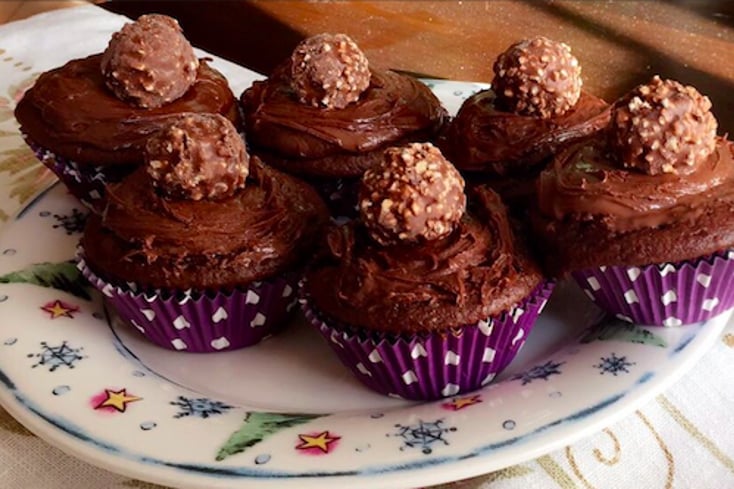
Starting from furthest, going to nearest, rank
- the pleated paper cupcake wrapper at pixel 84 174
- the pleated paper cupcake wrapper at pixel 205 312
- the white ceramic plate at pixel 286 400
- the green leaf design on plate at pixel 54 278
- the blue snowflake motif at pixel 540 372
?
the pleated paper cupcake wrapper at pixel 84 174 → the green leaf design on plate at pixel 54 278 → the pleated paper cupcake wrapper at pixel 205 312 → the blue snowflake motif at pixel 540 372 → the white ceramic plate at pixel 286 400

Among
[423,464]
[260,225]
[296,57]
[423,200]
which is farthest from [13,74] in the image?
[423,464]

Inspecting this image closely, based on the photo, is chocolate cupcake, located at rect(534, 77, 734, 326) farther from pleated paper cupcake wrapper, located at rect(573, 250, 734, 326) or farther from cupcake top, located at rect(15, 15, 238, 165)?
cupcake top, located at rect(15, 15, 238, 165)

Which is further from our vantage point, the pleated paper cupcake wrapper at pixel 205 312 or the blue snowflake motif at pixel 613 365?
the pleated paper cupcake wrapper at pixel 205 312

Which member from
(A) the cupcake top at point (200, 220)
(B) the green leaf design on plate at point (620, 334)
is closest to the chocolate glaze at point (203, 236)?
(A) the cupcake top at point (200, 220)

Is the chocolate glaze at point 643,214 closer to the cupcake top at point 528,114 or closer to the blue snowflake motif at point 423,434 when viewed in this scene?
the cupcake top at point 528,114

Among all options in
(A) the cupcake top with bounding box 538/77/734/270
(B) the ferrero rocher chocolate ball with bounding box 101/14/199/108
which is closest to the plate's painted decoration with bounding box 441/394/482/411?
(A) the cupcake top with bounding box 538/77/734/270

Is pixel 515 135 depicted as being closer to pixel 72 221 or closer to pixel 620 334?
pixel 620 334

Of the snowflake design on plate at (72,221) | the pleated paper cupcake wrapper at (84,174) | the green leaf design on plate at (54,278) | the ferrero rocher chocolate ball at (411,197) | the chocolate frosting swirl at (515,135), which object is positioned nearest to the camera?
the ferrero rocher chocolate ball at (411,197)
